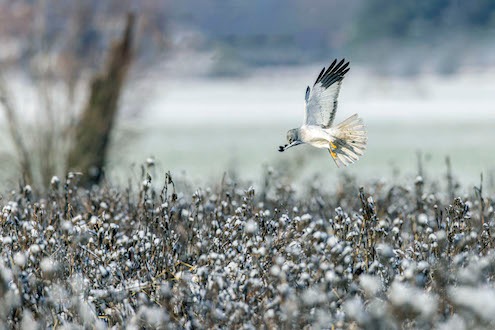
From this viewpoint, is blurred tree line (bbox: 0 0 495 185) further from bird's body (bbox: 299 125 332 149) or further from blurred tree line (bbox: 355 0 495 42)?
blurred tree line (bbox: 355 0 495 42)

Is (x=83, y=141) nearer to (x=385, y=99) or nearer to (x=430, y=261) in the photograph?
(x=430, y=261)

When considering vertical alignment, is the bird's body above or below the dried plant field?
above

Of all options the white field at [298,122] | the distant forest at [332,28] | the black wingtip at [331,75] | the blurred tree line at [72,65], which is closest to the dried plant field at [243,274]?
the black wingtip at [331,75]

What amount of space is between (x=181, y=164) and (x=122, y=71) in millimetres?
15598

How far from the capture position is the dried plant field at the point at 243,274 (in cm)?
373

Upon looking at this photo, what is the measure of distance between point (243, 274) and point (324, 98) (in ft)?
4.65

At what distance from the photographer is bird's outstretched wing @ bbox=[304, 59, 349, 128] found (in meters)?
5.28

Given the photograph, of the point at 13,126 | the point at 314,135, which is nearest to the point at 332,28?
the point at 13,126

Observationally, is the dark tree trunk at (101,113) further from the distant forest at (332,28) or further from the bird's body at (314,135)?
the distant forest at (332,28)

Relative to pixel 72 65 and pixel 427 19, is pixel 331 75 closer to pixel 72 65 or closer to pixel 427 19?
pixel 72 65

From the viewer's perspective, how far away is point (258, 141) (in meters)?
39.8

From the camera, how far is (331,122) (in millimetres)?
5281

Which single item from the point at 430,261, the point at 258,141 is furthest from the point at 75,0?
the point at 258,141

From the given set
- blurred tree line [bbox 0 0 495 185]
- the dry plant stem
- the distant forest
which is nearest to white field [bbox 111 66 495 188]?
blurred tree line [bbox 0 0 495 185]
